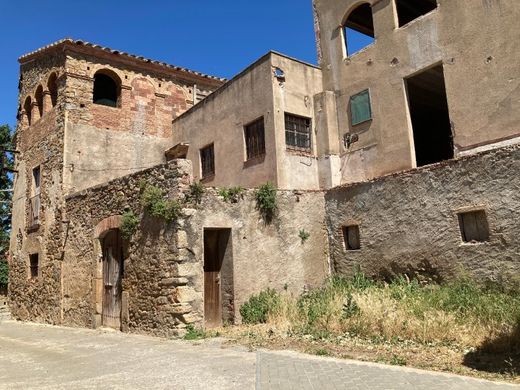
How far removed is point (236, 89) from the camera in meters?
13.4

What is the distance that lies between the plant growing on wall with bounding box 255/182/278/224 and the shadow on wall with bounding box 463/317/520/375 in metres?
5.41

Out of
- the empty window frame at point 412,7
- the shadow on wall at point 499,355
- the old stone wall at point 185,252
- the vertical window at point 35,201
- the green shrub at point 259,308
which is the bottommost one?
the shadow on wall at point 499,355

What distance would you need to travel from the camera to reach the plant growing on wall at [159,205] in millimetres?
9367

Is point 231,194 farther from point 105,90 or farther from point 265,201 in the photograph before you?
point 105,90

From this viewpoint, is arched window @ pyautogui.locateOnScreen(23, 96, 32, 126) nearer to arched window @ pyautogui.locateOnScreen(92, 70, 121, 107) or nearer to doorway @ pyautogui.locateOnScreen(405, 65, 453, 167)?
arched window @ pyautogui.locateOnScreen(92, 70, 121, 107)

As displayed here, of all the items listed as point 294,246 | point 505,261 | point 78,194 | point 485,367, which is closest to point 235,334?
point 294,246

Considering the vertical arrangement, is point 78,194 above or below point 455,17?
below

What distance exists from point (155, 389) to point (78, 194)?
8818mm

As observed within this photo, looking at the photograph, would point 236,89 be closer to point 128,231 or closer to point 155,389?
point 128,231

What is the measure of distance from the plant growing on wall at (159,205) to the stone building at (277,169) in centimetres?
10

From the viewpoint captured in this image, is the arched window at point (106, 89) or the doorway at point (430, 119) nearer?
the doorway at point (430, 119)

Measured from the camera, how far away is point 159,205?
950 centimetres

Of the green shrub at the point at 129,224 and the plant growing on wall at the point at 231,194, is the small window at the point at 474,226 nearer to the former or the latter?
the plant growing on wall at the point at 231,194

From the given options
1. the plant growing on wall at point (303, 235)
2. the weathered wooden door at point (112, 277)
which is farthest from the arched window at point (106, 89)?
the plant growing on wall at point (303, 235)
